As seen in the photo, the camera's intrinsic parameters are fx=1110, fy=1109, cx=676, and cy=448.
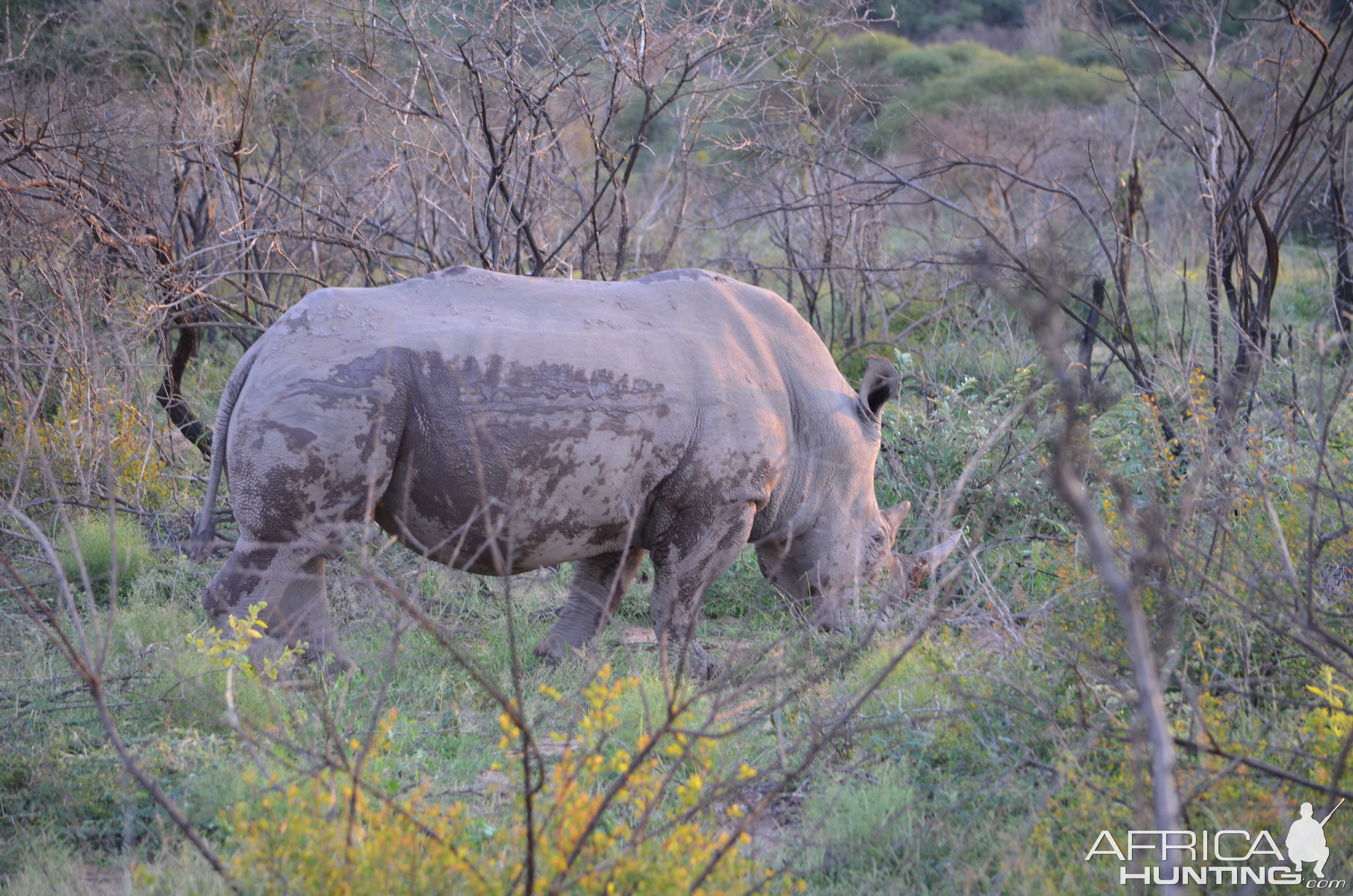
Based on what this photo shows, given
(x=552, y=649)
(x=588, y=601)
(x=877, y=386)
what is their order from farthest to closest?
(x=588, y=601) < (x=552, y=649) < (x=877, y=386)

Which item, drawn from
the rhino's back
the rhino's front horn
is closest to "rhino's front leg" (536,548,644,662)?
the rhino's back

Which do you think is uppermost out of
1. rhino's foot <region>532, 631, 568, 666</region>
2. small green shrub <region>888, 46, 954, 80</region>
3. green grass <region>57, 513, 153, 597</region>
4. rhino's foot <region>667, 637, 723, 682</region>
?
small green shrub <region>888, 46, 954, 80</region>

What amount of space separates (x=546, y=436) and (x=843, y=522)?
143 centimetres

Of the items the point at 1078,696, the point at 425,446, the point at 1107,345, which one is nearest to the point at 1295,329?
the point at 1107,345

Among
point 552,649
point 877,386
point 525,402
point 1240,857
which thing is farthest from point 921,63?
point 1240,857

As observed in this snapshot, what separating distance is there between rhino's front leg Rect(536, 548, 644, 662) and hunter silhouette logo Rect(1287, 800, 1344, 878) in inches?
108

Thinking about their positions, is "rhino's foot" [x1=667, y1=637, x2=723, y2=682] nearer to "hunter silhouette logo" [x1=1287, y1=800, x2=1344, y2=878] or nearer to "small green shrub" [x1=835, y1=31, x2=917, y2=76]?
"hunter silhouette logo" [x1=1287, y1=800, x2=1344, y2=878]

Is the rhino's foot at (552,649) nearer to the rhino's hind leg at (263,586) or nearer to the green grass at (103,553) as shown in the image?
the rhino's hind leg at (263,586)

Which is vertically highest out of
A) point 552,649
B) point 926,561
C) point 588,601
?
point 926,561

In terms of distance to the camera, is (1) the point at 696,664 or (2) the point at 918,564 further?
(2) the point at 918,564

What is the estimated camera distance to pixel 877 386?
464 cm

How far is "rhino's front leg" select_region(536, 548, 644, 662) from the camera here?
4.83 m

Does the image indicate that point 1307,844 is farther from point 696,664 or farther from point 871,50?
point 871,50

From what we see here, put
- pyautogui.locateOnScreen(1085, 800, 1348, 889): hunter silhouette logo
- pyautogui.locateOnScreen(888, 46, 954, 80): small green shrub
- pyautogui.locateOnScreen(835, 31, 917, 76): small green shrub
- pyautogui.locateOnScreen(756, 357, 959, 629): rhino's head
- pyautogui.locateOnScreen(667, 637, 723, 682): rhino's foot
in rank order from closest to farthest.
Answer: pyautogui.locateOnScreen(1085, 800, 1348, 889): hunter silhouette logo, pyautogui.locateOnScreen(667, 637, 723, 682): rhino's foot, pyautogui.locateOnScreen(756, 357, 959, 629): rhino's head, pyautogui.locateOnScreen(835, 31, 917, 76): small green shrub, pyautogui.locateOnScreen(888, 46, 954, 80): small green shrub
